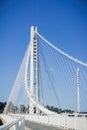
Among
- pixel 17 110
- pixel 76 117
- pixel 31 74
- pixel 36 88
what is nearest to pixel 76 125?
pixel 76 117

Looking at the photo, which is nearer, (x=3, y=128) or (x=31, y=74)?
(x=3, y=128)

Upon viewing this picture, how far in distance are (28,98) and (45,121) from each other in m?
15.1

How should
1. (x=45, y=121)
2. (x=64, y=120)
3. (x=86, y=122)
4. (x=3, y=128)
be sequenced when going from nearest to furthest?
(x=3, y=128)
(x=86, y=122)
(x=64, y=120)
(x=45, y=121)

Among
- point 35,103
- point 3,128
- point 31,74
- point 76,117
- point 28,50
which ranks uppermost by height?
point 28,50

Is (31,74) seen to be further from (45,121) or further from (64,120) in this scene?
A: (64,120)

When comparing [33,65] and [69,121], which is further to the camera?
[33,65]

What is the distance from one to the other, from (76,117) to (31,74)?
25.0 metres

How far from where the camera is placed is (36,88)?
3841 centimetres

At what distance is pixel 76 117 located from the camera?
53.5 ft

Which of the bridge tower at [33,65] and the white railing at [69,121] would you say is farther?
the bridge tower at [33,65]

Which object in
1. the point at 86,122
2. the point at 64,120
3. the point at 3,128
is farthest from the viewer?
the point at 64,120

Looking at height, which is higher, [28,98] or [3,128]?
[28,98]

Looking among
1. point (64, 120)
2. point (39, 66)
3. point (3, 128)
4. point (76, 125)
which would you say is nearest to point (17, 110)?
point (39, 66)

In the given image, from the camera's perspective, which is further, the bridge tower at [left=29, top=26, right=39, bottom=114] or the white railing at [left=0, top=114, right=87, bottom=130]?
the bridge tower at [left=29, top=26, right=39, bottom=114]
